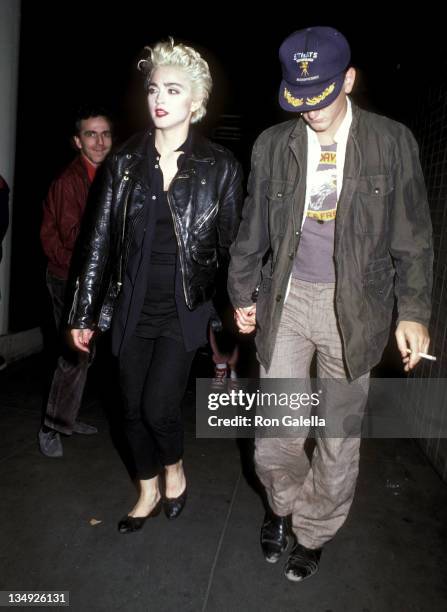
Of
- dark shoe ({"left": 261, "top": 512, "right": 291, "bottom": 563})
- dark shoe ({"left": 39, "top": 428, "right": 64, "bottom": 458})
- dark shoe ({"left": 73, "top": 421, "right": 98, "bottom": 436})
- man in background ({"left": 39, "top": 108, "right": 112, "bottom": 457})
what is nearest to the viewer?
dark shoe ({"left": 261, "top": 512, "right": 291, "bottom": 563})

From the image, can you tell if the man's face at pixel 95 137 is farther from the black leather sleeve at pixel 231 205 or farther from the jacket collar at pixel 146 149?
the black leather sleeve at pixel 231 205

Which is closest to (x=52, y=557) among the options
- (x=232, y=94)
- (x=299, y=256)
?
(x=299, y=256)

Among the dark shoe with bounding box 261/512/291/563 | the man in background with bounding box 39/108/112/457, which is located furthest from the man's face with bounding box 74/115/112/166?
the dark shoe with bounding box 261/512/291/563

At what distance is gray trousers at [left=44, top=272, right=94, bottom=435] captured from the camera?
3.10 metres

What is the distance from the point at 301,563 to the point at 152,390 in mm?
1026

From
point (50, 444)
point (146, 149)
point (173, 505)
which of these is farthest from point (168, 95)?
A: point (50, 444)

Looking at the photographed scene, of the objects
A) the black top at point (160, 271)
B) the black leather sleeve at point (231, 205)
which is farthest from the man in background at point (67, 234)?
the black leather sleeve at point (231, 205)

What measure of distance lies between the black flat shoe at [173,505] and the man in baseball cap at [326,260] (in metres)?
0.53

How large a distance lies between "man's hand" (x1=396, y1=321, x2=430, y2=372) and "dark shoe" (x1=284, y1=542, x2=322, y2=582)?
3.33 feet

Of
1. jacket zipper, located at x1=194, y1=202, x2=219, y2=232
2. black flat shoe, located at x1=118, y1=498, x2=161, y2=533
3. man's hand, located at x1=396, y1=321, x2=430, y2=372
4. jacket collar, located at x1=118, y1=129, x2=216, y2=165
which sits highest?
jacket collar, located at x1=118, y1=129, x2=216, y2=165

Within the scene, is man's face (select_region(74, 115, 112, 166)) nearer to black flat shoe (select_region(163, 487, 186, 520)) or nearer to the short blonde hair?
the short blonde hair

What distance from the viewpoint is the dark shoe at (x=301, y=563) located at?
7.16 feet

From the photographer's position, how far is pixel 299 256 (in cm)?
209

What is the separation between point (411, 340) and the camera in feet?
6.24
